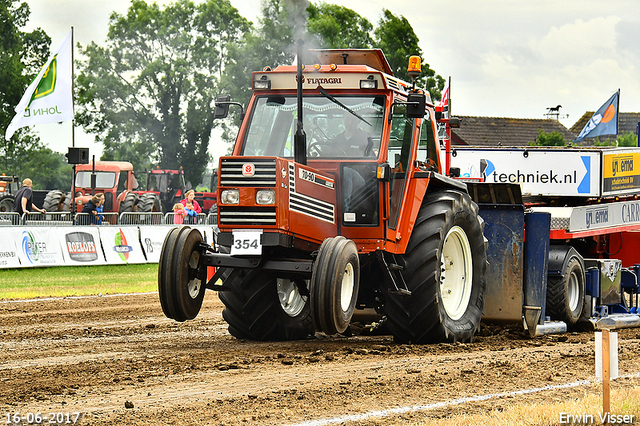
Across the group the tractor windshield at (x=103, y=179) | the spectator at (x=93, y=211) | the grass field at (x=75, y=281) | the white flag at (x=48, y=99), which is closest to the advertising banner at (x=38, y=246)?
the grass field at (x=75, y=281)

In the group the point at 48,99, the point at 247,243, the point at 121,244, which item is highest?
the point at 48,99

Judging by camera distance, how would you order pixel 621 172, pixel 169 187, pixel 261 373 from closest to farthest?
pixel 261 373, pixel 621 172, pixel 169 187

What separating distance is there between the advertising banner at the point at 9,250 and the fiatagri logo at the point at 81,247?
1.38 m

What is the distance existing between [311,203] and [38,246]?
13812 mm

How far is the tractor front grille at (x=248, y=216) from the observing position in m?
7.77

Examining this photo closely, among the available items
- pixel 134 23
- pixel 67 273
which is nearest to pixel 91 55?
pixel 134 23

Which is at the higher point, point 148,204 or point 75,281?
point 148,204

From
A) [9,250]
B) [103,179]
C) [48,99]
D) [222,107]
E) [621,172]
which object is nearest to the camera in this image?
[222,107]

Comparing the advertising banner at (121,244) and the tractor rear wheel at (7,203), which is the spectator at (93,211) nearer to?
the advertising banner at (121,244)

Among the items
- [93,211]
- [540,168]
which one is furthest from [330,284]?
[93,211]

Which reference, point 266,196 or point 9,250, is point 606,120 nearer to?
point 9,250

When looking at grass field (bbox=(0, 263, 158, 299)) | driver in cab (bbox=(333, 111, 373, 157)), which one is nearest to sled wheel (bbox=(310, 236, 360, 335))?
driver in cab (bbox=(333, 111, 373, 157))

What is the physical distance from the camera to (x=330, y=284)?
24.6 feet

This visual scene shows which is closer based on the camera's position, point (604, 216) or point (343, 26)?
point (604, 216)
